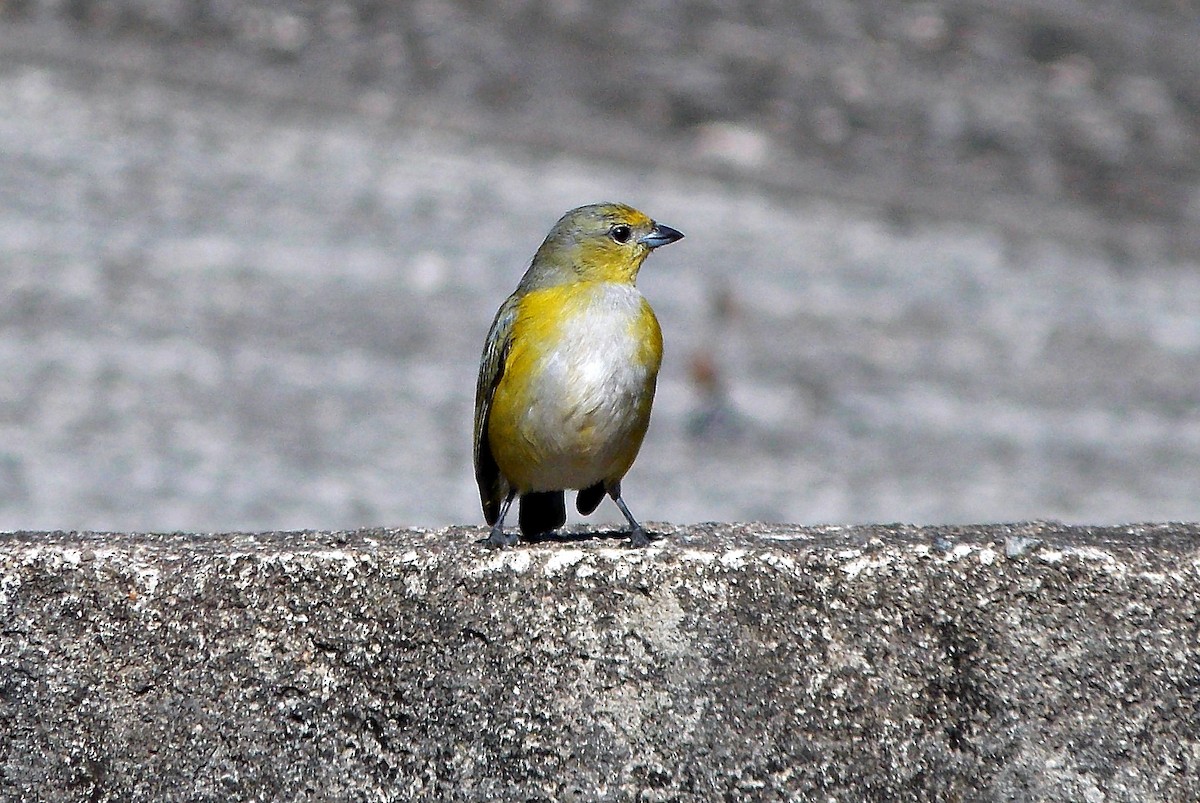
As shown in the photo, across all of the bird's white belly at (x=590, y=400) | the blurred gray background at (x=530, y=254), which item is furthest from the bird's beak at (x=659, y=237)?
the blurred gray background at (x=530, y=254)

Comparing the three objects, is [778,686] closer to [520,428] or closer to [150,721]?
[150,721]

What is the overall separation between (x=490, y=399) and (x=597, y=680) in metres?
1.41

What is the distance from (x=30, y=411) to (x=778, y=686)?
7.85 metres

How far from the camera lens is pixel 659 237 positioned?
169 inches

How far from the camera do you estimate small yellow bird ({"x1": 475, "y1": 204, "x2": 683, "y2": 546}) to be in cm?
367

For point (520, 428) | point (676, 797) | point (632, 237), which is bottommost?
point (676, 797)

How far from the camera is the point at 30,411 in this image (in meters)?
9.40

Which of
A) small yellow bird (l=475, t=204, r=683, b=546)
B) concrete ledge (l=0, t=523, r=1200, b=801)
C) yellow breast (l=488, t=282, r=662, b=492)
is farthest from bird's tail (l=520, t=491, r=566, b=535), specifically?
concrete ledge (l=0, t=523, r=1200, b=801)

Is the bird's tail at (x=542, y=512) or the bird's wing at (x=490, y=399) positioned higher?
the bird's wing at (x=490, y=399)

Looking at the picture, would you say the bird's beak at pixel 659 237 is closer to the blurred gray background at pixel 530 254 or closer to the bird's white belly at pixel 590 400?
→ the bird's white belly at pixel 590 400

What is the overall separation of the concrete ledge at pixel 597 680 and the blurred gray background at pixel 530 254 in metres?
6.26

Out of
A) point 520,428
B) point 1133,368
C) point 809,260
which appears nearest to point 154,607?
point 520,428

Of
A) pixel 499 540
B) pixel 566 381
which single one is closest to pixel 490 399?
pixel 566 381

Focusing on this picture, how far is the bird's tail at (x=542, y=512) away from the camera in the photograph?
13.3 feet
